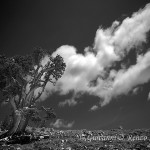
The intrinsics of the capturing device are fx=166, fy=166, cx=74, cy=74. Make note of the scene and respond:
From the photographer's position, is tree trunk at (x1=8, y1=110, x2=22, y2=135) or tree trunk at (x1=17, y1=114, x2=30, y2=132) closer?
tree trunk at (x1=8, y1=110, x2=22, y2=135)

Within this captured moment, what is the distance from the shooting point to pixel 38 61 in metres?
25.8

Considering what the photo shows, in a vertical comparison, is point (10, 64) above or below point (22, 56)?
below

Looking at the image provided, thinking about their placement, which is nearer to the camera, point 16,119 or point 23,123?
point 16,119

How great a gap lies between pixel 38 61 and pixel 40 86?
158 inches

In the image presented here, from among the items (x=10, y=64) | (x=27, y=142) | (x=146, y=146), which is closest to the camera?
(x=146, y=146)

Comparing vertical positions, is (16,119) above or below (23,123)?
above

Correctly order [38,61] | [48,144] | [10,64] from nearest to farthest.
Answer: [48,144] → [10,64] → [38,61]

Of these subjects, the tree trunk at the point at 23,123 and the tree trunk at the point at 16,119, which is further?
the tree trunk at the point at 23,123

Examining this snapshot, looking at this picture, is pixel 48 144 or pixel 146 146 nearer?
pixel 146 146

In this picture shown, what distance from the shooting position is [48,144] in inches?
604

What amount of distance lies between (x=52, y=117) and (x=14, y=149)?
1031 centimetres

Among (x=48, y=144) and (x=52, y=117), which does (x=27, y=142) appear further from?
(x=52, y=117)

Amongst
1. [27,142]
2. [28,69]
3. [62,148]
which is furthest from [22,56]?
[62,148]

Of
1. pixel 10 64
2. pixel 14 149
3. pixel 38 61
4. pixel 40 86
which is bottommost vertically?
pixel 14 149
